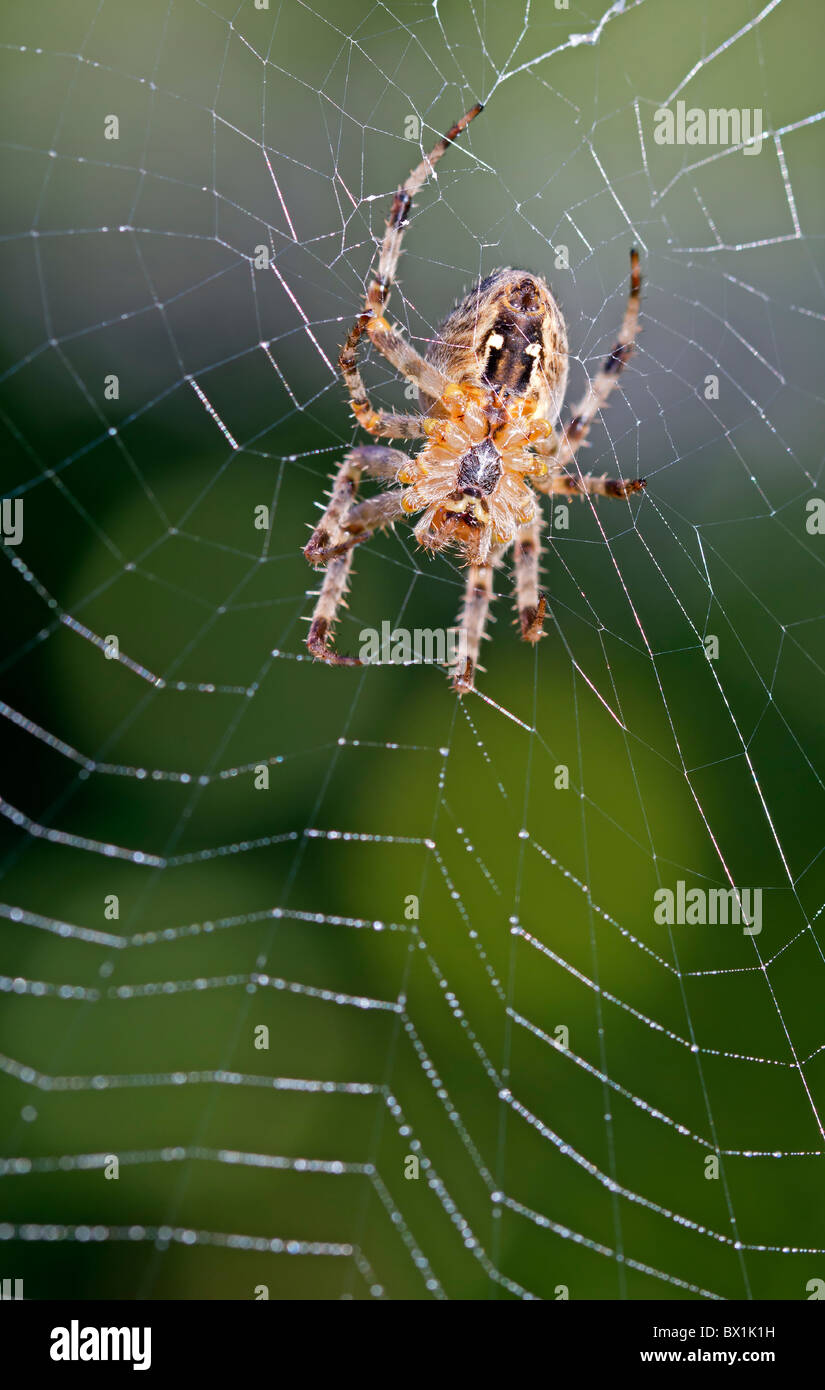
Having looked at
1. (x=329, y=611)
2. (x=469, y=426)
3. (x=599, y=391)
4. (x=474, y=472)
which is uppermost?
(x=599, y=391)

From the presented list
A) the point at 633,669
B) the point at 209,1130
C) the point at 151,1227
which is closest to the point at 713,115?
the point at 633,669

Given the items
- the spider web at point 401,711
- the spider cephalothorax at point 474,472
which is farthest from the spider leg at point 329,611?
the spider web at point 401,711

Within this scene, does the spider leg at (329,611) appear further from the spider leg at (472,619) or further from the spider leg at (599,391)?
the spider leg at (599,391)

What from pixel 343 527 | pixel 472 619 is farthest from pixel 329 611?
pixel 472 619

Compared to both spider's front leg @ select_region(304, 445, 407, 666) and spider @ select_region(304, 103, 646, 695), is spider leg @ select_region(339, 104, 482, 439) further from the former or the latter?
spider's front leg @ select_region(304, 445, 407, 666)

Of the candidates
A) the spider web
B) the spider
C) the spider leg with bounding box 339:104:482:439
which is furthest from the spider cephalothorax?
the spider web

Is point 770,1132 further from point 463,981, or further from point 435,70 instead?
point 435,70

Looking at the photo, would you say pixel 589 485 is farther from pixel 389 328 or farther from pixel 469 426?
pixel 389 328
